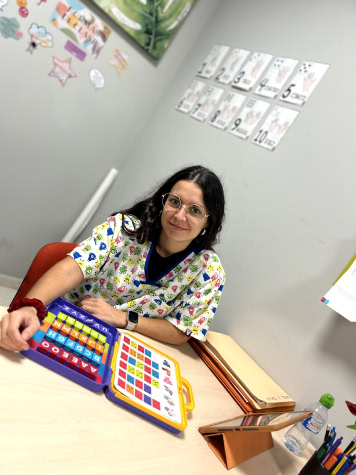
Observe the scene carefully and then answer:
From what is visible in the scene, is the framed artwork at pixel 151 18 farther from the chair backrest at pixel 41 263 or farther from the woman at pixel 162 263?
the chair backrest at pixel 41 263

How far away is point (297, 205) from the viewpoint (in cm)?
141

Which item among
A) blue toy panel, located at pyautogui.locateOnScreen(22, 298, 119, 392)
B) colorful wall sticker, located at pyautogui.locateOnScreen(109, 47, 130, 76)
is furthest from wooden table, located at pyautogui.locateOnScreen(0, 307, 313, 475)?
colorful wall sticker, located at pyautogui.locateOnScreen(109, 47, 130, 76)

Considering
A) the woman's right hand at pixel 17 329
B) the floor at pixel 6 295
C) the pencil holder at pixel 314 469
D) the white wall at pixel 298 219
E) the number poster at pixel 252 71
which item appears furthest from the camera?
the floor at pixel 6 295

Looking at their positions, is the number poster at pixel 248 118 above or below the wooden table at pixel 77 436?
above

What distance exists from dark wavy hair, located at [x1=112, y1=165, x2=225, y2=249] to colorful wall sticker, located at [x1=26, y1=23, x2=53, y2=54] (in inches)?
44.1

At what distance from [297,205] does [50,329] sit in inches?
39.7

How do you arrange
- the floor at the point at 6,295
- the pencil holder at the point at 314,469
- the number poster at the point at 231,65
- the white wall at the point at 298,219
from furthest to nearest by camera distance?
the floor at the point at 6,295, the number poster at the point at 231,65, the white wall at the point at 298,219, the pencil holder at the point at 314,469

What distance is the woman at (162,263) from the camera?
1182 millimetres

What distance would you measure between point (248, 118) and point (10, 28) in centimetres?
120

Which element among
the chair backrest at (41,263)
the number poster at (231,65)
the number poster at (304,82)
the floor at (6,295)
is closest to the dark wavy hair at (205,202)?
the chair backrest at (41,263)

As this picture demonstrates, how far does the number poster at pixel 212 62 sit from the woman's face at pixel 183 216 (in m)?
1.09

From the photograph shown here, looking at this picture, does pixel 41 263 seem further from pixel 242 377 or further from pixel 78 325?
pixel 242 377

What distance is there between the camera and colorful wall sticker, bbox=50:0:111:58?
182cm


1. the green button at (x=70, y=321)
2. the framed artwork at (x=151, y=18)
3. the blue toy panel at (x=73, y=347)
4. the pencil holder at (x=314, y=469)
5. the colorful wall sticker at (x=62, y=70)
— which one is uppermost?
the framed artwork at (x=151, y=18)
